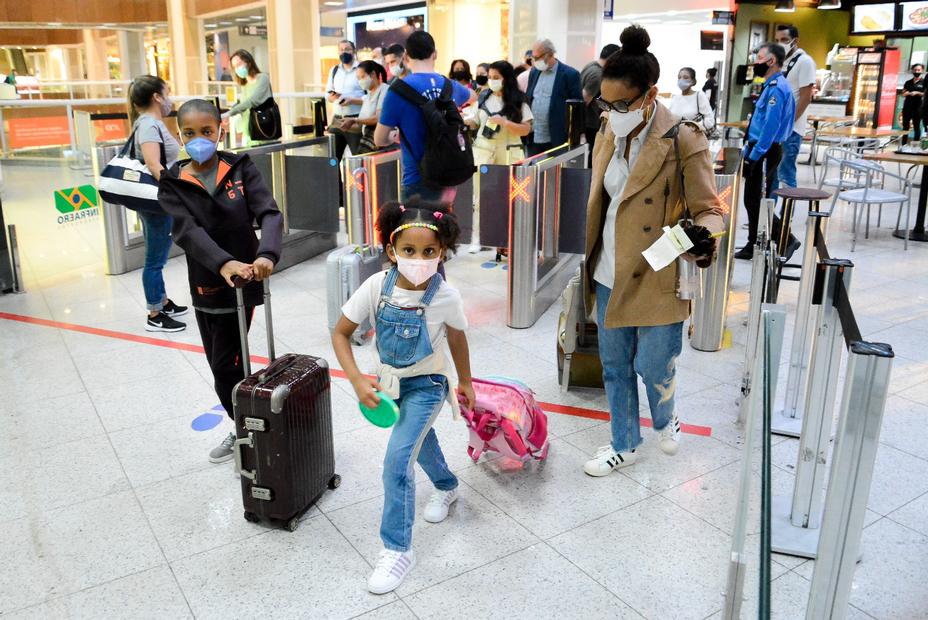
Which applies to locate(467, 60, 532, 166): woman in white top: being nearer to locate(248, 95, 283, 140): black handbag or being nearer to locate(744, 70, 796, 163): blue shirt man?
locate(744, 70, 796, 163): blue shirt man

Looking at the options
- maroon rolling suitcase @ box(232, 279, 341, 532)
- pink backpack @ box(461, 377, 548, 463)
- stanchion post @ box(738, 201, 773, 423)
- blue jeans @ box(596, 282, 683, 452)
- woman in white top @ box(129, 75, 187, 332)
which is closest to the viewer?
maroon rolling suitcase @ box(232, 279, 341, 532)

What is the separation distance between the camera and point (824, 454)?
9.12ft

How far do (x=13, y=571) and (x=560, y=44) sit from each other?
1025cm

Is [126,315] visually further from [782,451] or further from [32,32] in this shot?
[32,32]

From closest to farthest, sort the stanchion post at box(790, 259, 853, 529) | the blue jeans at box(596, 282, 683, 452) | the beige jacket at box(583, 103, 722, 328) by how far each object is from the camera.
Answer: the stanchion post at box(790, 259, 853, 529) < the beige jacket at box(583, 103, 722, 328) < the blue jeans at box(596, 282, 683, 452)

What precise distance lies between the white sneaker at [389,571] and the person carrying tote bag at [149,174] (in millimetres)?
2655

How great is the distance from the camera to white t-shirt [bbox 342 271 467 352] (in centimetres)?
268

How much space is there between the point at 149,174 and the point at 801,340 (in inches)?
150

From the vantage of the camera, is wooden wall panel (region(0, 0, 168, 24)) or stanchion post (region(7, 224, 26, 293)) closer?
stanchion post (region(7, 224, 26, 293))

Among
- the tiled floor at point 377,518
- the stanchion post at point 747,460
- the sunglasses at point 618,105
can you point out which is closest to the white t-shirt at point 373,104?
the tiled floor at point 377,518

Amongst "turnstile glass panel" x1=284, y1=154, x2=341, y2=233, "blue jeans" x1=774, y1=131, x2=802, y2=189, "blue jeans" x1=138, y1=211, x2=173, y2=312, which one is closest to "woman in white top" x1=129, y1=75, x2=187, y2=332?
"blue jeans" x1=138, y1=211, x2=173, y2=312

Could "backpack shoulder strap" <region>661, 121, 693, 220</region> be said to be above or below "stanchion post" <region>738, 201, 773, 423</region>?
above

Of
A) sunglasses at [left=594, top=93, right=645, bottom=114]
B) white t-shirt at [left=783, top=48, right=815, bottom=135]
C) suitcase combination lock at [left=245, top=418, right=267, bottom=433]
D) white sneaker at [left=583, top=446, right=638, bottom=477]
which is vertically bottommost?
white sneaker at [left=583, top=446, right=638, bottom=477]

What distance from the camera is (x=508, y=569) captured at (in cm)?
281
